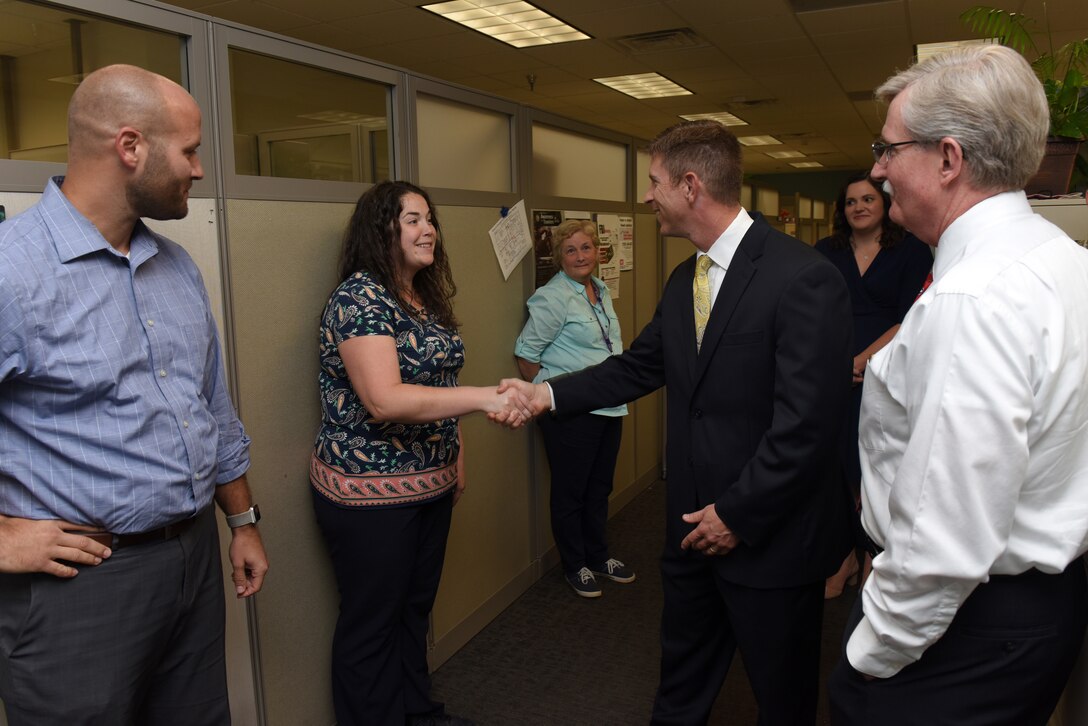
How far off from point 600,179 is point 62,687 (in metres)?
3.07

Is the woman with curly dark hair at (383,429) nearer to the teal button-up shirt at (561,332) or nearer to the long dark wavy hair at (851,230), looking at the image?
the teal button-up shirt at (561,332)

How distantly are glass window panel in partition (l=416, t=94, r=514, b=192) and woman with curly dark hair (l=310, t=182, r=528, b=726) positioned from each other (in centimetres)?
48

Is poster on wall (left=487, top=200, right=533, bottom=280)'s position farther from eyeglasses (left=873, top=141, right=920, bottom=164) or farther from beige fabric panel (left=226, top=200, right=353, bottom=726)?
eyeglasses (left=873, top=141, right=920, bottom=164)

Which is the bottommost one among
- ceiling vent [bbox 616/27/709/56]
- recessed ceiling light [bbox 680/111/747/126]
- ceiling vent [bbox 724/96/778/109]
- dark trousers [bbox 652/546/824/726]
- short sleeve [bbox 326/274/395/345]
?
dark trousers [bbox 652/546/824/726]

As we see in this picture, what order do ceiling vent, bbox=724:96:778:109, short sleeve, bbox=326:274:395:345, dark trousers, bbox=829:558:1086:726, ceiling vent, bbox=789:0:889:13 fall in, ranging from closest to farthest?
dark trousers, bbox=829:558:1086:726, short sleeve, bbox=326:274:395:345, ceiling vent, bbox=789:0:889:13, ceiling vent, bbox=724:96:778:109

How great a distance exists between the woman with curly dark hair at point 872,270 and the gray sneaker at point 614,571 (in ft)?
2.60

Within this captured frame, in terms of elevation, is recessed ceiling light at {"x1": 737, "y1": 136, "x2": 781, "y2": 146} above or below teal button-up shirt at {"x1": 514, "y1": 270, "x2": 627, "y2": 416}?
above

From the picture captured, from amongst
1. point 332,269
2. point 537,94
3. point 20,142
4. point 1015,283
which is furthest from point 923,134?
point 537,94

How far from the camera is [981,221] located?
105 cm

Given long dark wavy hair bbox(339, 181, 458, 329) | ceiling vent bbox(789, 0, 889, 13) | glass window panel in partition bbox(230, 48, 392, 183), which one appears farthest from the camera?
ceiling vent bbox(789, 0, 889, 13)

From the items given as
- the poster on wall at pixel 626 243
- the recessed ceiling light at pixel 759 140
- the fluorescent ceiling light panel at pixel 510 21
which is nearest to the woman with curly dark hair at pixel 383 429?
the poster on wall at pixel 626 243

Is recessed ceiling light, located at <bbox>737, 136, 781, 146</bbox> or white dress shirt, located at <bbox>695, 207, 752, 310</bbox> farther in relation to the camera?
recessed ceiling light, located at <bbox>737, 136, 781, 146</bbox>

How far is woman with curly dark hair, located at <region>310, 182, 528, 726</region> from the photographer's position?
1.79 m

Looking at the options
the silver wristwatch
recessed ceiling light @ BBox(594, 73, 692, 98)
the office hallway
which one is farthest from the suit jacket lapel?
recessed ceiling light @ BBox(594, 73, 692, 98)
